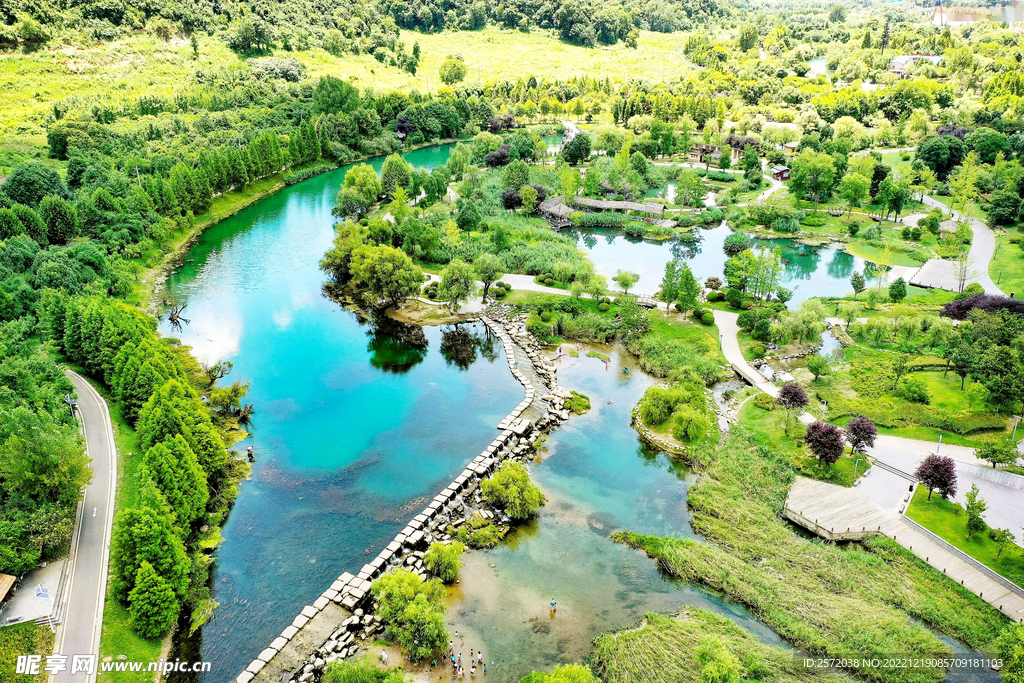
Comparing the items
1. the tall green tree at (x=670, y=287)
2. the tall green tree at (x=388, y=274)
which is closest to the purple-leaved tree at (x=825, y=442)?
the tall green tree at (x=670, y=287)

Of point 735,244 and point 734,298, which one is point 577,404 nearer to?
point 734,298

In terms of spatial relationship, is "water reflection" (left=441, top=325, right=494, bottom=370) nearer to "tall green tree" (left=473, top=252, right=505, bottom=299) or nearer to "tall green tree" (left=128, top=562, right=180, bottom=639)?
"tall green tree" (left=473, top=252, right=505, bottom=299)

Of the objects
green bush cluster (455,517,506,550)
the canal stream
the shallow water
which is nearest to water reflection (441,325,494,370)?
the canal stream

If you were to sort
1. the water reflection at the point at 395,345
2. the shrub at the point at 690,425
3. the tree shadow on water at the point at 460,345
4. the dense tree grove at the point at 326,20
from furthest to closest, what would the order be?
the dense tree grove at the point at 326,20, the tree shadow on water at the point at 460,345, the water reflection at the point at 395,345, the shrub at the point at 690,425

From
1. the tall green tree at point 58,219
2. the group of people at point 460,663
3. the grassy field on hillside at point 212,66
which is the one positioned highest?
the grassy field on hillside at point 212,66

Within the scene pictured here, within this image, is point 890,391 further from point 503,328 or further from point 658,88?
point 658,88

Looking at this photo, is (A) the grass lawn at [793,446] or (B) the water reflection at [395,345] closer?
(A) the grass lawn at [793,446]

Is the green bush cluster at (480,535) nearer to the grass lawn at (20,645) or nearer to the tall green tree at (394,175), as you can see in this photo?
the grass lawn at (20,645)
